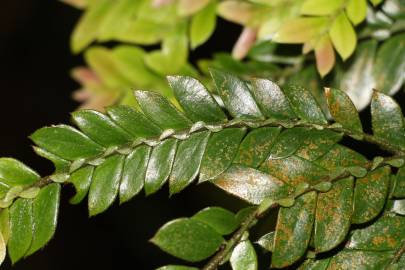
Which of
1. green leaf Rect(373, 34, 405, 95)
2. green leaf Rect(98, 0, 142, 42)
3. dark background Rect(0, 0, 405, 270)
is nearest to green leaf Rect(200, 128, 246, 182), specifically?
green leaf Rect(373, 34, 405, 95)

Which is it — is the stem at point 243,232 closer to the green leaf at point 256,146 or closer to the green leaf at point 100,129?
the green leaf at point 256,146

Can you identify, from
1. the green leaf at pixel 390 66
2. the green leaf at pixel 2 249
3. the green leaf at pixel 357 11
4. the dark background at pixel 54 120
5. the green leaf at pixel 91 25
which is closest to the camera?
the green leaf at pixel 2 249

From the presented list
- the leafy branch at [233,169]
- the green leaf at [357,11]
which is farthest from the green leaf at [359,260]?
the green leaf at [357,11]

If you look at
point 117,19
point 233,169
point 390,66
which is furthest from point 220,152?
point 117,19

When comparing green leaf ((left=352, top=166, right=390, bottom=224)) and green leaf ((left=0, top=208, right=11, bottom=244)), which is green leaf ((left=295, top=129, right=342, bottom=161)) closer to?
green leaf ((left=352, top=166, right=390, bottom=224))

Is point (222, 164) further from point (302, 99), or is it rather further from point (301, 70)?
point (301, 70)
